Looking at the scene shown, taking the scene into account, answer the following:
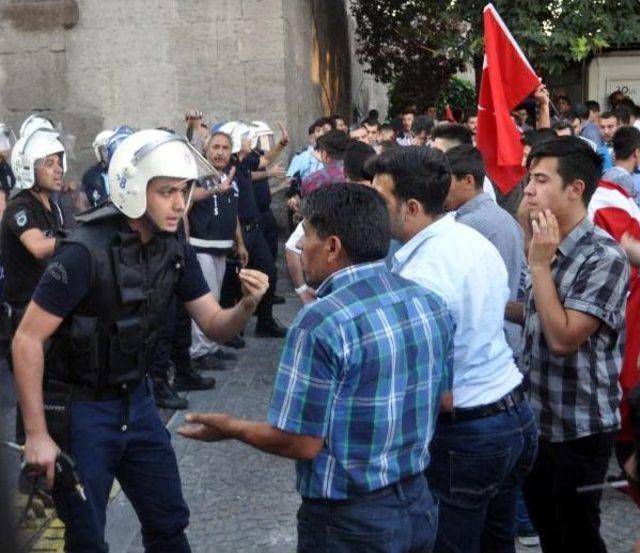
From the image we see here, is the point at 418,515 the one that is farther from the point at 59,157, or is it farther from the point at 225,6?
the point at 225,6

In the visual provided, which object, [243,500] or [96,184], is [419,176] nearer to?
[243,500]

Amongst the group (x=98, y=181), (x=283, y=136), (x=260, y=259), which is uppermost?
(x=283, y=136)

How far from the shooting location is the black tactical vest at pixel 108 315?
3.66 m

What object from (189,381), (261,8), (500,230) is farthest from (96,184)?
(500,230)

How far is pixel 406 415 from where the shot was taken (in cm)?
289

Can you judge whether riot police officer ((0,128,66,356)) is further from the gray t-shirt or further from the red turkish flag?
the red turkish flag

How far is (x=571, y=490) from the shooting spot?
370 centimetres

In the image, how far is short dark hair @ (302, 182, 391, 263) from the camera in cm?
286

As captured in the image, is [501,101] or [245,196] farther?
[245,196]

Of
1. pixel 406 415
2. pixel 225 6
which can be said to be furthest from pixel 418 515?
pixel 225 6

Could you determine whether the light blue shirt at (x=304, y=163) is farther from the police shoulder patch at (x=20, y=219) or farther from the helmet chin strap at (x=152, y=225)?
the helmet chin strap at (x=152, y=225)

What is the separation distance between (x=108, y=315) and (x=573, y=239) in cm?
166

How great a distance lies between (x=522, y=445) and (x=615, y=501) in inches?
89.6

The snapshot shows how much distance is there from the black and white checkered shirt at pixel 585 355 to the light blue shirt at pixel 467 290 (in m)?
0.27
